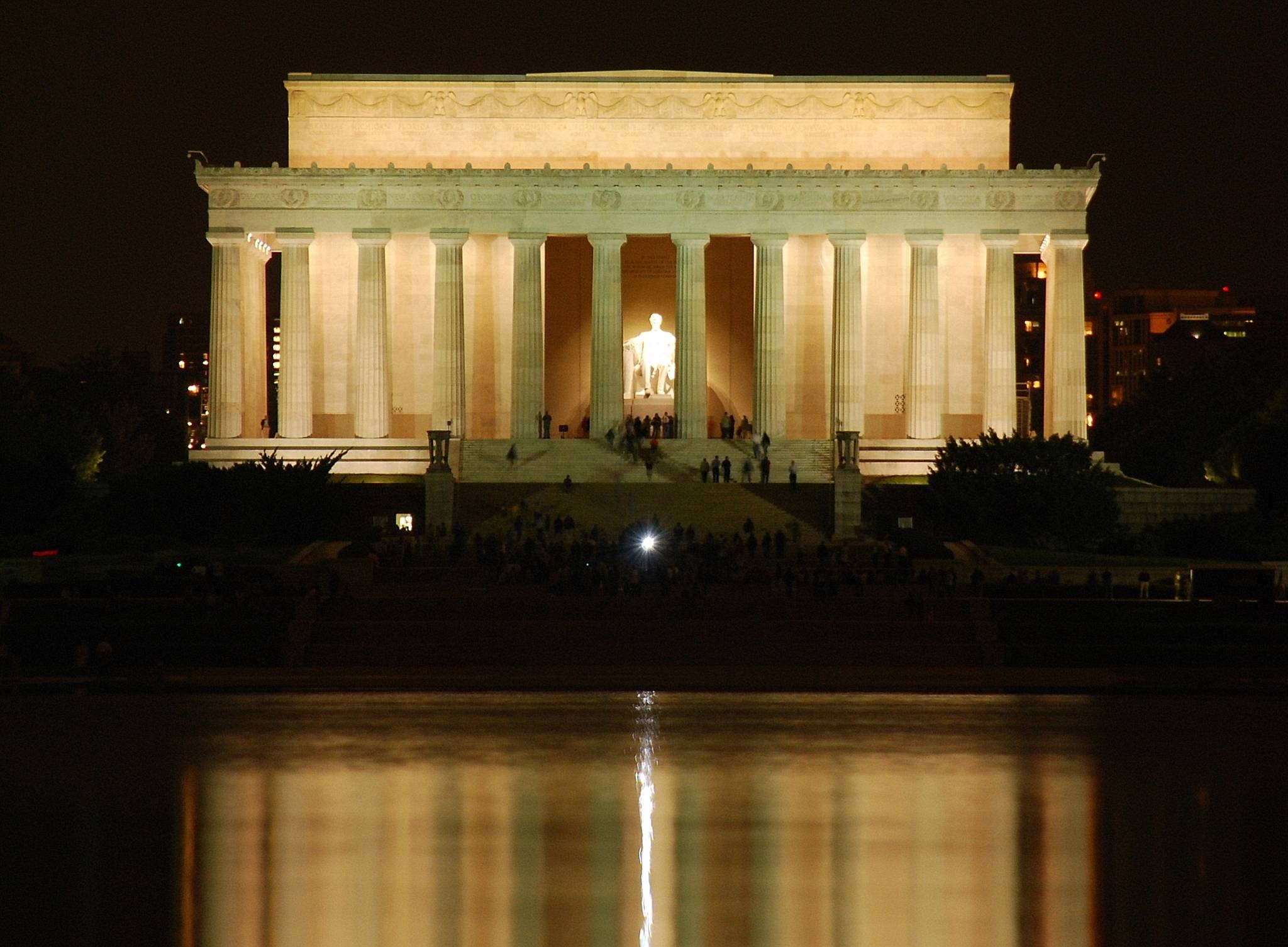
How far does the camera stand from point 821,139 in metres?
84.1

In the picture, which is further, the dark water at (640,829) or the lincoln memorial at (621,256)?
the lincoln memorial at (621,256)

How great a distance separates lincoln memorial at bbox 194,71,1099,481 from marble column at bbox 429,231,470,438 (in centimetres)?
11

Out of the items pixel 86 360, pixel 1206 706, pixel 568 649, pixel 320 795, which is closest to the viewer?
pixel 320 795

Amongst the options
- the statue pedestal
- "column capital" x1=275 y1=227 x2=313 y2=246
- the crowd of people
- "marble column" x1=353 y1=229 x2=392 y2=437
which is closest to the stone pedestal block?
the crowd of people

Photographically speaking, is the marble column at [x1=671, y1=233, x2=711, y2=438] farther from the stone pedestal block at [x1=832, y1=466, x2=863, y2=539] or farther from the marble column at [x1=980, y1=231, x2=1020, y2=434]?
the stone pedestal block at [x1=832, y1=466, x2=863, y2=539]

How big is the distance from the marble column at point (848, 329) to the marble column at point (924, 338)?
224cm

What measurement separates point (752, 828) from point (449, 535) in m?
41.3

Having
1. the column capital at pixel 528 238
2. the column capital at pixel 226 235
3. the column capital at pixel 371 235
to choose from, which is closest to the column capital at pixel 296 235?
the column capital at pixel 226 235

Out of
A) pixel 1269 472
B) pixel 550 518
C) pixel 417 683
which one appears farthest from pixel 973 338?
pixel 417 683

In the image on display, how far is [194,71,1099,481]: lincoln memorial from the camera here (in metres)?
81.4

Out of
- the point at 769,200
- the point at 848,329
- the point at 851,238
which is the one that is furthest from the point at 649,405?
the point at 851,238

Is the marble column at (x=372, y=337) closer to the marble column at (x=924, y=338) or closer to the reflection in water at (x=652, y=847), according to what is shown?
the marble column at (x=924, y=338)

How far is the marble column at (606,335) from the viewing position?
3228 inches

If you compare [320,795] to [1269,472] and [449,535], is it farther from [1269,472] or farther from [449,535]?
[1269,472]
